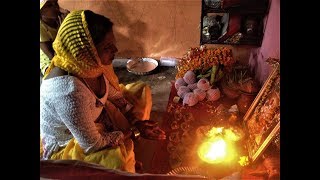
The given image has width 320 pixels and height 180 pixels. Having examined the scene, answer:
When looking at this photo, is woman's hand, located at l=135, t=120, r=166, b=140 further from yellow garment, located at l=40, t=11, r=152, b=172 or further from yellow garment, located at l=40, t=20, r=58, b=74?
yellow garment, located at l=40, t=20, r=58, b=74

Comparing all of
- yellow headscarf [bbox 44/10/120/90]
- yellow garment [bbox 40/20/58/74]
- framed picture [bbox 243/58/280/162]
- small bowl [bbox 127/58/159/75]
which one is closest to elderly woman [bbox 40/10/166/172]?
yellow headscarf [bbox 44/10/120/90]

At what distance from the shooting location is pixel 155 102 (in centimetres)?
397

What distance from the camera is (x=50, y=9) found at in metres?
3.81

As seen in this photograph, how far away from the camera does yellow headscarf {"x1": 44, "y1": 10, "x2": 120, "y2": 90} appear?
2.31 meters

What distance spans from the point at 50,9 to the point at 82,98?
5.95 ft

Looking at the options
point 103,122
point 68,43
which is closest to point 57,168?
point 68,43

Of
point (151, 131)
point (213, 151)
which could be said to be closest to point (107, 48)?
point (151, 131)

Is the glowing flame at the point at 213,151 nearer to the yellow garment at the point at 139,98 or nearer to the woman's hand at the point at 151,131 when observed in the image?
the woman's hand at the point at 151,131

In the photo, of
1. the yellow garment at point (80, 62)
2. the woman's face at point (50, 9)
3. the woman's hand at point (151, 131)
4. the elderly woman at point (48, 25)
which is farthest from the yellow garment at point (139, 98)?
the woman's face at point (50, 9)

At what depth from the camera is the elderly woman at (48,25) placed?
12.4 feet

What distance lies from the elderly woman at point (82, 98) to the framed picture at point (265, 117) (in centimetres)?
74

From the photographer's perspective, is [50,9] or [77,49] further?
[50,9]

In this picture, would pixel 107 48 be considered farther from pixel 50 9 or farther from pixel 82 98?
pixel 50 9
